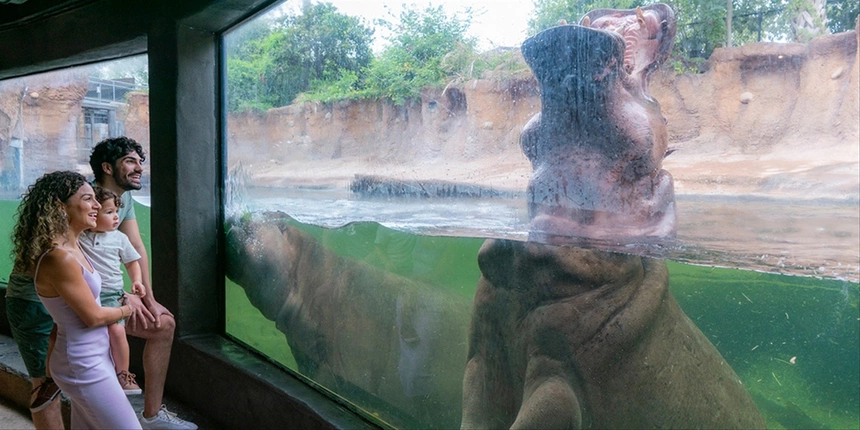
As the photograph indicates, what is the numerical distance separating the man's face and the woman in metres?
0.82

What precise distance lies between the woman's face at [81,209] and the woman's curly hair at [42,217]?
0.02 meters

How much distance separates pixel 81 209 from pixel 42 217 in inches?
5.7

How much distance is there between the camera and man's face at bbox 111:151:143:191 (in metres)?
3.47

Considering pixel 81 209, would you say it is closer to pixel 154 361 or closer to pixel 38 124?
pixel 154 361

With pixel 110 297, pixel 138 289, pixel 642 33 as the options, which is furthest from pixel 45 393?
pixel 642 33

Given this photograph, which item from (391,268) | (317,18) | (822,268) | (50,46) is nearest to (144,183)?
(50,46)

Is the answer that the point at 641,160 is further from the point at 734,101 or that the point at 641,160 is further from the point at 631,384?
the point at 631,384

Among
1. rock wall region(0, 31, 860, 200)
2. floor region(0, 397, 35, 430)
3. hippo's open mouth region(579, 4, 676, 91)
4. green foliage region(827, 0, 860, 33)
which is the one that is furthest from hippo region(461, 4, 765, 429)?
floor region(0, 397, 35, 430)

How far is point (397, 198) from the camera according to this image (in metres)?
3.70

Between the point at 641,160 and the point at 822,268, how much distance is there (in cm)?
69

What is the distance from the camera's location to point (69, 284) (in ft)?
8.05

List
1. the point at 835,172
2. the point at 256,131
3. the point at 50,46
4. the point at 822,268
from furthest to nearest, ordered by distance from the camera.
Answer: the point at 50,46 < the point at 256,131 < the point at 822,268 < the point at 835,172

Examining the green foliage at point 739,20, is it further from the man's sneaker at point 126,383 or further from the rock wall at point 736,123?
the man's sneaker at point 126,383

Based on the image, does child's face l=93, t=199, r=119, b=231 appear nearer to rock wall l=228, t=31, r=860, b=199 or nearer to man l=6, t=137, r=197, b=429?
man l=6, t=137, r=197, b=429
